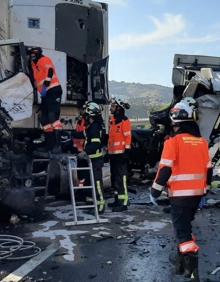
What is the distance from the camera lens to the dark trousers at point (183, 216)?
4.82 metres

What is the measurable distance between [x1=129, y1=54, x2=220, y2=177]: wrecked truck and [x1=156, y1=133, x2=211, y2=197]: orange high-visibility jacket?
4438 mm

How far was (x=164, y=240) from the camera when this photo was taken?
6.30 metres

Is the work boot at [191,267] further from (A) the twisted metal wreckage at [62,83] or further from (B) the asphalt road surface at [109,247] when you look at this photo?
(A) the twisted metal wreckage at [62,83]

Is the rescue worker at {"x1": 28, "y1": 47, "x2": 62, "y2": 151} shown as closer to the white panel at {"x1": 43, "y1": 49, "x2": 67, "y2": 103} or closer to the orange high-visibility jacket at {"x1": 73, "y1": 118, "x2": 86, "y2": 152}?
the white panel at {"x1": 43, "y1": 49, "x2": 67, "y2": 103}

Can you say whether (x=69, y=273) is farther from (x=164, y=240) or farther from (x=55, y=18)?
(x=55, y=18)

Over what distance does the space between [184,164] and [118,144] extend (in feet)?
12.4

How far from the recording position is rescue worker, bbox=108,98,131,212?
8.52m

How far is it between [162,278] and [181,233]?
45cm

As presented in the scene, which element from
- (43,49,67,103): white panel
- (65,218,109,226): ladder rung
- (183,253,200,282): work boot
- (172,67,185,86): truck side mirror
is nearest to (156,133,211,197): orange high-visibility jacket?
(183,253,200,282): work boot

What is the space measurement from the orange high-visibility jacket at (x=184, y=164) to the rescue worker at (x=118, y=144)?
3.58 m

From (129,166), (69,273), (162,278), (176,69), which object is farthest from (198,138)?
(129,166)

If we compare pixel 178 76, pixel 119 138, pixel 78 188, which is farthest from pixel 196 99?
pixel 78 188

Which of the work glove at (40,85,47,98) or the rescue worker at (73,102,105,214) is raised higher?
the work glove at (40,85,47,98)

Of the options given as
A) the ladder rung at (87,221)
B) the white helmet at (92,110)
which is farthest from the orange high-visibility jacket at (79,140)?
the ladder rung at (87,221)
